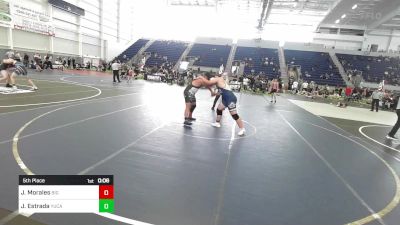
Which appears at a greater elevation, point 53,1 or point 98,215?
point 53,1

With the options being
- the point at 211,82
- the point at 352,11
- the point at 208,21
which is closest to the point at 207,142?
the point at 211,82

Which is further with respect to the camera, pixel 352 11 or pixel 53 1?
pixel 352 11

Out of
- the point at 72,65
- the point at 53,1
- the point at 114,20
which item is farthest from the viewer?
the point at 114,20

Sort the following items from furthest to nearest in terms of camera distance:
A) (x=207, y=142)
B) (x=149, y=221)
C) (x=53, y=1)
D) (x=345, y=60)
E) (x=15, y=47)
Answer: (x=345, y=60) < (x=53, y=1) < (x=15, y=47) < (x=207, y=142) < (x=149, y=221)

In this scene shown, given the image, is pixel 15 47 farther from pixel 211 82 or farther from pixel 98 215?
pixel 98 215

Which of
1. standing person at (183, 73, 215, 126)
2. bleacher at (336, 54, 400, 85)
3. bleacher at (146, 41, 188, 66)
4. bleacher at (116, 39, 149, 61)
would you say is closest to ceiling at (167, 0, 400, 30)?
bleacher at (336, 54, 400, 85)

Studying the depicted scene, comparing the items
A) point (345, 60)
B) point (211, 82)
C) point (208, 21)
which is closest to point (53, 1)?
point (208, 21)

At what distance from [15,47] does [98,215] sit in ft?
103

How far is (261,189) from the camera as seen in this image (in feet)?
13.4

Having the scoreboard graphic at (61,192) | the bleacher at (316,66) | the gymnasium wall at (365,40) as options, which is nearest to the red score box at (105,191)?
the scoreboard graphic at (61,192)

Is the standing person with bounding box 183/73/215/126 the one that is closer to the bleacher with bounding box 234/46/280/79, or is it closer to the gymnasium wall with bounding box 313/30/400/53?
the bleacher with bounding box 234/46/280/79

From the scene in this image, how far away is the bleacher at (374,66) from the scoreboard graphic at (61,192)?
40711mm

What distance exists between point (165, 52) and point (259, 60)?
15.0m

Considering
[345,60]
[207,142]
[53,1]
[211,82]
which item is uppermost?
[53,1]
